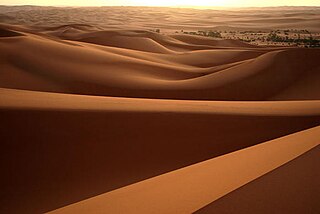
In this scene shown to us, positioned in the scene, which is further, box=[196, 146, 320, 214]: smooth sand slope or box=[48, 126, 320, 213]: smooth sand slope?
box=[48, 126, 320, 213]: smooth sand slope

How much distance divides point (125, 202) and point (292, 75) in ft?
42.8

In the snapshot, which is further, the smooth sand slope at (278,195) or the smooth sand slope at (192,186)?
the smooth sand slope at (192,186)

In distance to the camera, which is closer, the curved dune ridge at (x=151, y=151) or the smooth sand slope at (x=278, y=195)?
the smooth sand slope at (x=278, y=195)

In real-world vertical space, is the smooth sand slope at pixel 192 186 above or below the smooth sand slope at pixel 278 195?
below

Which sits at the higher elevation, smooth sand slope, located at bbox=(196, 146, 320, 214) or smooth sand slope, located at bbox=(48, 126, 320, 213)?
smooth sand slope, located at bbox=(196, 146, 320, 214)

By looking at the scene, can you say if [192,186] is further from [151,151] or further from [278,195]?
[151,151]

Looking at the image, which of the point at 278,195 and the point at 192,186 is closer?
the point at 278,195

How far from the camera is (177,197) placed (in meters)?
2.89

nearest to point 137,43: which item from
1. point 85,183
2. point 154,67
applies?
point 154,67

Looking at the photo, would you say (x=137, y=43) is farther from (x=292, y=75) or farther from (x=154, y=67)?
(x=292, y=75)

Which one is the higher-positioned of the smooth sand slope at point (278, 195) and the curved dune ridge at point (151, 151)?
the smooth sand slope at point (278, 195)

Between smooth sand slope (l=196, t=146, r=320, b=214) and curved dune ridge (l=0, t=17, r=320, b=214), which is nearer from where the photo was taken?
smooth sand slope (l=196, t=146, r=320, b=214)

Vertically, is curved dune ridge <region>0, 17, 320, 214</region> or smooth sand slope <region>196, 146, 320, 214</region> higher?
smooth sand slope <region>196, 146, 320, 214</region>

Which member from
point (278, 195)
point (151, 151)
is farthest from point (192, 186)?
point (151, 151)
